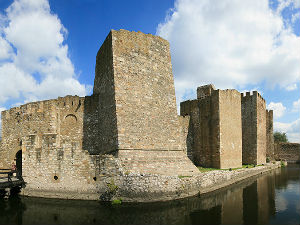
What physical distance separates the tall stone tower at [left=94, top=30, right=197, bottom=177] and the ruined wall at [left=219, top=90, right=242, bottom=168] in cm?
503

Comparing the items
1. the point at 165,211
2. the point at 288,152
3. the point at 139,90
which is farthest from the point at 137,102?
the point at 288,152

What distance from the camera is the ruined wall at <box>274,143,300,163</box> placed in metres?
33.5

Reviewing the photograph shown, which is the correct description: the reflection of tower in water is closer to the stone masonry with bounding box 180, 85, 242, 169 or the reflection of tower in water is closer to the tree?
the stone masonry with bounding box 180, 85, 242, 169

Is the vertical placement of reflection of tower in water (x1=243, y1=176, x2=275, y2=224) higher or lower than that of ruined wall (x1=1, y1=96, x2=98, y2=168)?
lower

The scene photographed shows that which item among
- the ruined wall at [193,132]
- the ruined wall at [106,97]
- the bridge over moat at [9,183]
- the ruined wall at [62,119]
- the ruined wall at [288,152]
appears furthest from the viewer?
the ruined wall at [288,152]

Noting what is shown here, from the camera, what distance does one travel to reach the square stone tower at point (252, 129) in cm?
2205

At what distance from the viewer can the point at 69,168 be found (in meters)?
10.9

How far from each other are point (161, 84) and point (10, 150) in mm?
11085

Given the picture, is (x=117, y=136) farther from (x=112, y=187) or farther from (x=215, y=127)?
(x=215, y=127)

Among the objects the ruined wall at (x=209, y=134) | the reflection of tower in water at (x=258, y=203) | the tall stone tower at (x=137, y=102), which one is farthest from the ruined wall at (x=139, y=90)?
the ruined wall at (x=209, y=134)

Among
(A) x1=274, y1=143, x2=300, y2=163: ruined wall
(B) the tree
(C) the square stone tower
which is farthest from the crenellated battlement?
(B) the tree

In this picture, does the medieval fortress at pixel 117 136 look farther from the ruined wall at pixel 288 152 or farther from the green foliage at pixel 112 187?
the ruined wall at pixel 288 152

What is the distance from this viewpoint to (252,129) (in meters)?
22.4

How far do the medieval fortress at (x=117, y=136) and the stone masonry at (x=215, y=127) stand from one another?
9 centimetres
